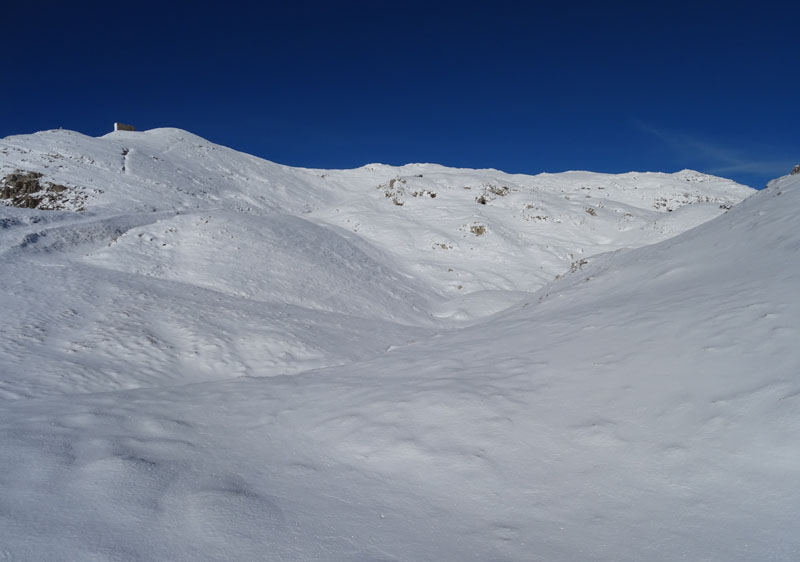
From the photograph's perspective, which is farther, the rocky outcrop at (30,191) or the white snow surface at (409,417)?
the rocky outcrop at (30,191)

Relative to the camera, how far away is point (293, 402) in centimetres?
655

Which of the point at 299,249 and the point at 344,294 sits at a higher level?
the point at 299,249

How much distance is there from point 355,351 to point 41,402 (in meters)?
6.76

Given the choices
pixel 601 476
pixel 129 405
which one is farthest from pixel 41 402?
pixel 601 476

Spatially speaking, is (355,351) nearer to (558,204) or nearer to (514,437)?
(514,437)

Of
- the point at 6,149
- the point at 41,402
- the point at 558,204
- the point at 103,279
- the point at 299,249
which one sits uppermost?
the point at 558,204

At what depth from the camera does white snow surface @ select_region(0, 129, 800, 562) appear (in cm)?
328

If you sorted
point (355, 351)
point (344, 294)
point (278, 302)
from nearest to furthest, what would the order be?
point (355, 351), point (278, 302), point (344, 294)

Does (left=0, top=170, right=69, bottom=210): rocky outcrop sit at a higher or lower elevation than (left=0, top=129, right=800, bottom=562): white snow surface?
higher

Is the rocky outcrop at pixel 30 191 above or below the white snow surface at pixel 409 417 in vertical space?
above

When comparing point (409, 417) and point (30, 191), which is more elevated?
point (30, 191)

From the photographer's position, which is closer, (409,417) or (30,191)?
(409,417)

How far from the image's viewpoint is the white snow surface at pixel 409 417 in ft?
10.8

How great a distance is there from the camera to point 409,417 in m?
5.39
